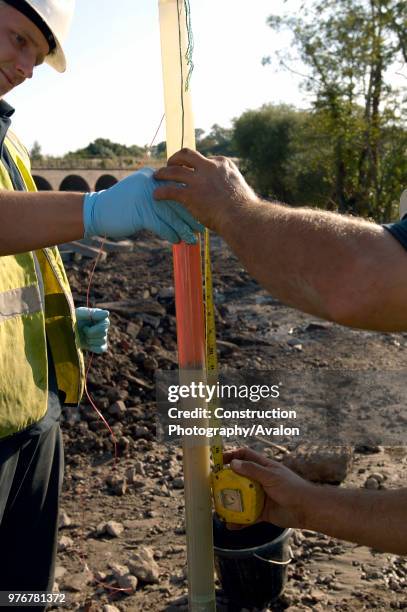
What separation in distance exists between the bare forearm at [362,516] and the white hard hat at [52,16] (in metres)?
2.05

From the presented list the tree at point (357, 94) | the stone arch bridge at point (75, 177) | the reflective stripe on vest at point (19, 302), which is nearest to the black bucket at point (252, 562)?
the reflective stripe on vest at point (19, 302)

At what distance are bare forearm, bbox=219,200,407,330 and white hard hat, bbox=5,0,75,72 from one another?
1347mm

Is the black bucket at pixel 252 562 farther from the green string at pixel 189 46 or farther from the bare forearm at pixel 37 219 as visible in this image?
the green string at pixel 189 46

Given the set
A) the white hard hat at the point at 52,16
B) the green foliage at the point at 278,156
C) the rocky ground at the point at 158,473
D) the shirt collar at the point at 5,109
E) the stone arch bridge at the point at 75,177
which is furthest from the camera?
the stone arch bridge at the point at 75,177

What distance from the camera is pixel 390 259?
57.9 inches

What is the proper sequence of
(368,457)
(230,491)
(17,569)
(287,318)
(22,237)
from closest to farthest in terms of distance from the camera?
1. (22,237)
2. (230,491)
3. (17,569)
4. (368,457)
5. (287,318)

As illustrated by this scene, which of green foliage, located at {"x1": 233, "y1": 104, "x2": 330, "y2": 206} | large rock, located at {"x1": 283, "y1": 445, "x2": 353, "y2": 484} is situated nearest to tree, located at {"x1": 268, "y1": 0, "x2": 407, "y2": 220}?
green foliage, located at {"x1": 233, "y1": 104, "x2": 330, "y2": 206}


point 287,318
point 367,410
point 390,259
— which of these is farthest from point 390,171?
point 390,259

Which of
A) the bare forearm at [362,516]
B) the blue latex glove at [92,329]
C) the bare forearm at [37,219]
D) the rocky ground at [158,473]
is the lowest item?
the rocky ground at [158,473]

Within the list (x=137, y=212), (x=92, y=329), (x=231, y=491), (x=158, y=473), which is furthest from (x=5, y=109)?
(x=158, y=473)

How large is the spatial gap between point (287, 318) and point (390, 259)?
24.8 feet

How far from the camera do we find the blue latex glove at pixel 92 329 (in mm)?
2977

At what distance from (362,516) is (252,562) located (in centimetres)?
92

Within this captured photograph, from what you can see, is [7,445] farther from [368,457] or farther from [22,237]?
[368,457]
